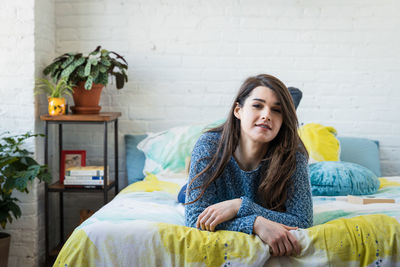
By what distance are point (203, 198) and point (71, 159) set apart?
1545mm

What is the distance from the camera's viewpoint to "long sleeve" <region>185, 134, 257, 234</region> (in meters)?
1.51

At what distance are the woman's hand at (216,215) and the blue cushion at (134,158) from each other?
1.45 meters

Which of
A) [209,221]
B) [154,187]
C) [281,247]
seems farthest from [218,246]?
[154,187]

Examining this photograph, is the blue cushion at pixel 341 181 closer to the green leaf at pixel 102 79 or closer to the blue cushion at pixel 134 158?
the blue cushion at pixel 134 158

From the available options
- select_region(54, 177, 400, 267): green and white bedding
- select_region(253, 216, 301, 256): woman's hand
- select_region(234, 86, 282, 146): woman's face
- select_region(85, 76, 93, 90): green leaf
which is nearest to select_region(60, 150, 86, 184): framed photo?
select_region(85, 76, 93, 90): green leaf

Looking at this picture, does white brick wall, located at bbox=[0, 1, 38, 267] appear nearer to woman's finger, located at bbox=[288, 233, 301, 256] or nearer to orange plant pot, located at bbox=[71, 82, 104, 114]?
orange plant pot, located at bbox=[71, 82, 104, 114]

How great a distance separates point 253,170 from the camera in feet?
5.66

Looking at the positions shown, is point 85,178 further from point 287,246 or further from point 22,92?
point 287,246

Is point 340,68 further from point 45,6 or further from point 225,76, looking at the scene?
point 45,6

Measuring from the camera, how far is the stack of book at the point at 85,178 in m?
2.66

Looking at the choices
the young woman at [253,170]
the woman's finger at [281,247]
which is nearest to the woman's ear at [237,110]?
the young woman at [253,170]

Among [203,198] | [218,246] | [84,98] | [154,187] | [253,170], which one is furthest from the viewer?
[84,98]

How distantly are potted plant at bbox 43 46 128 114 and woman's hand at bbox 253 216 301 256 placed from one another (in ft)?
5.27

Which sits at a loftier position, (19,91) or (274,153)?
(19,91)
